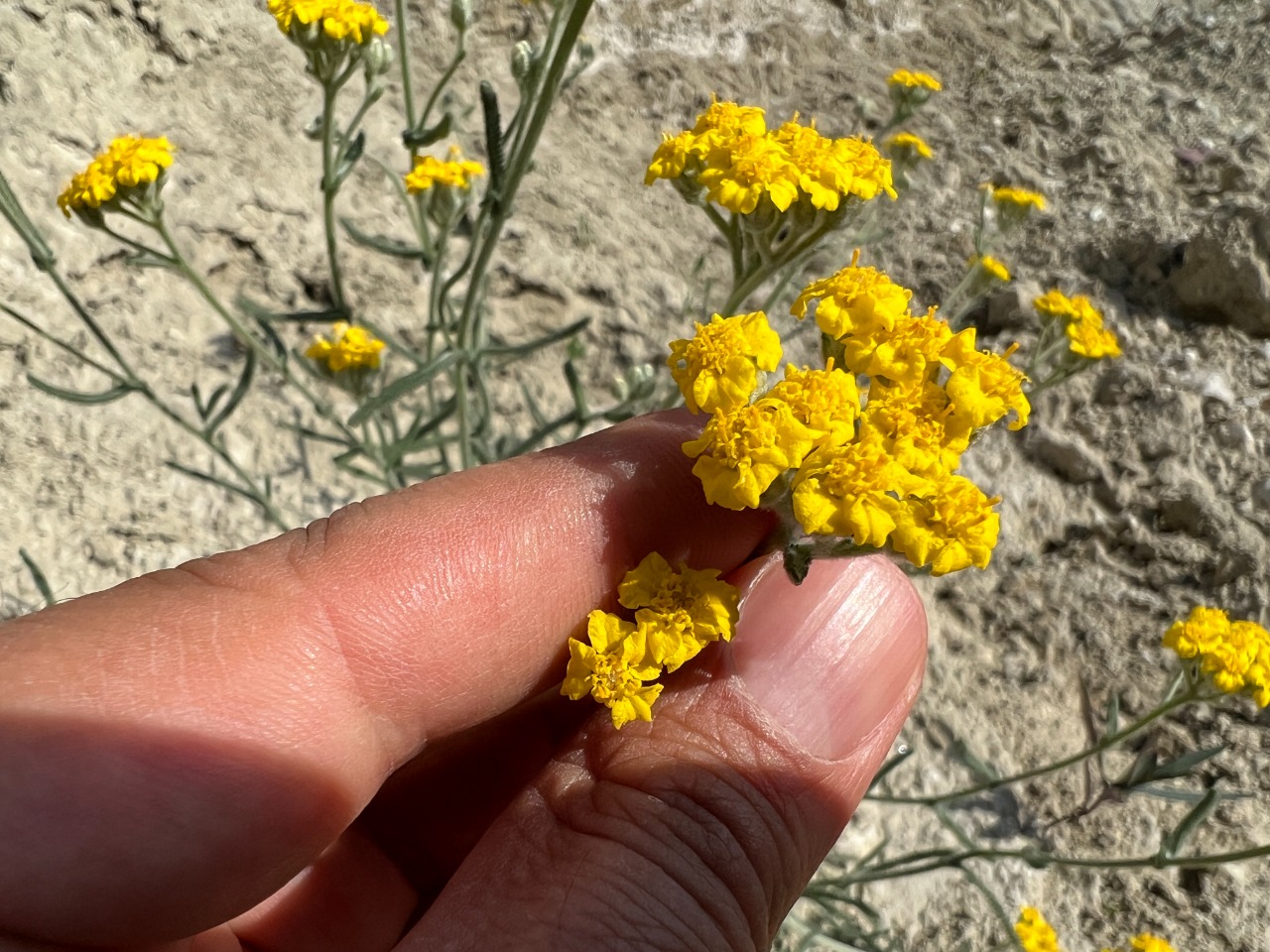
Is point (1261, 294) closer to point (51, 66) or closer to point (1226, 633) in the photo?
point (1226, 633)

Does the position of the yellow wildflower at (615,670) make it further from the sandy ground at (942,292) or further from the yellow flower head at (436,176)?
the sandy ground at (942,292)

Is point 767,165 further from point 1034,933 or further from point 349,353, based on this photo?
point 1034,933

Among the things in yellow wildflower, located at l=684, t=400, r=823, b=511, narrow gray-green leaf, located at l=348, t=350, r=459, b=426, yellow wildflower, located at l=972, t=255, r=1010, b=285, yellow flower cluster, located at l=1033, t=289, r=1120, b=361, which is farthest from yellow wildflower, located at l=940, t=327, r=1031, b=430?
yellow wildflower, located at l=972, t=255, r=1010, b=285

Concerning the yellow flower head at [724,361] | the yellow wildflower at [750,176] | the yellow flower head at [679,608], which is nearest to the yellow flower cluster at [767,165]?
the yellow wildflower at [750,176]

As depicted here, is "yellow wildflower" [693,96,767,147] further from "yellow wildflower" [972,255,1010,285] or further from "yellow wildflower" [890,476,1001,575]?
"yellow wildflower" [972,255,1010,285]

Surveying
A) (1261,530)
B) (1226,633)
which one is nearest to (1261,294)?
(1261,530)
